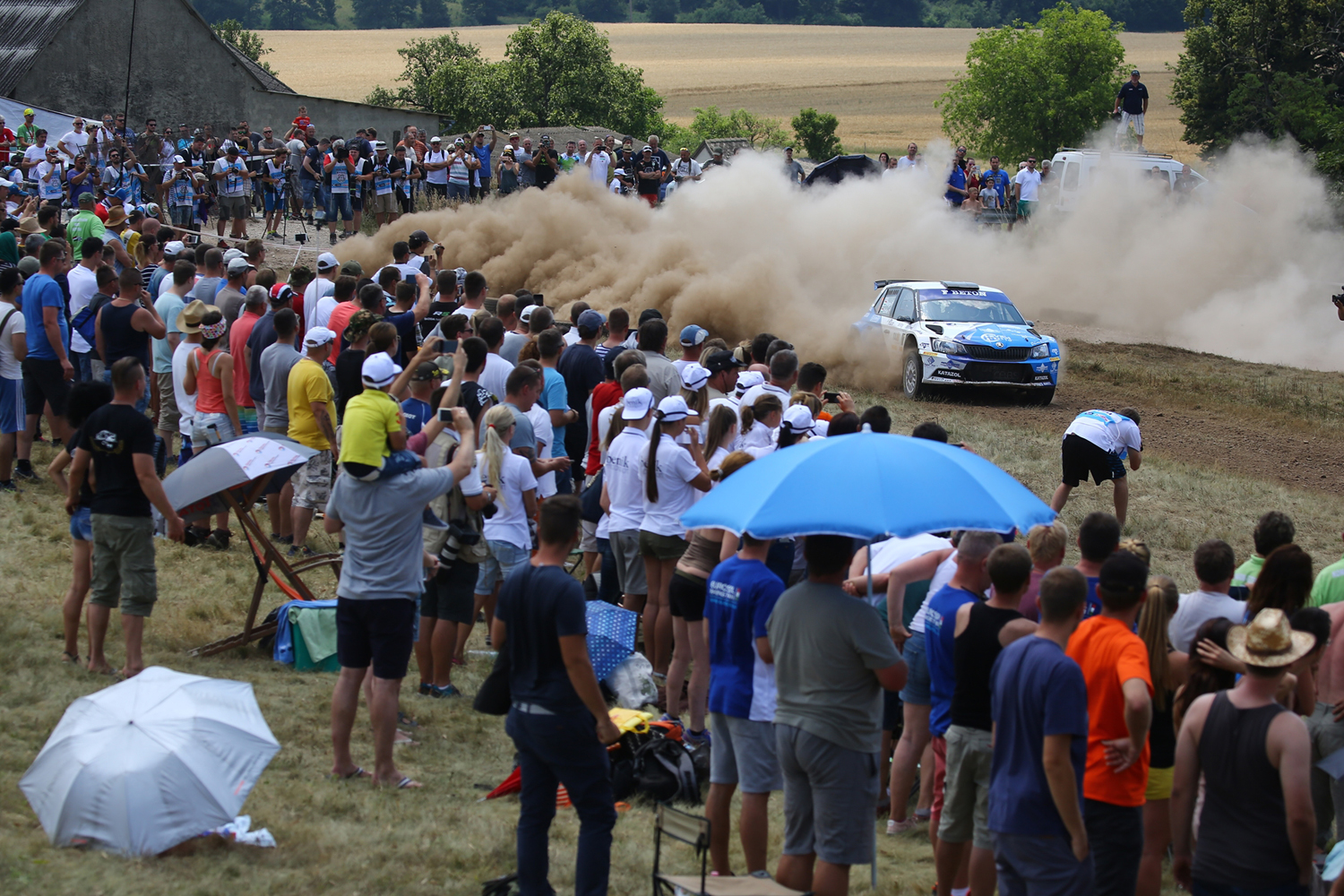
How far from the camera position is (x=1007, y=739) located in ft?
15.4

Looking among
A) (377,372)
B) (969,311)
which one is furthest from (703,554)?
(969,311)

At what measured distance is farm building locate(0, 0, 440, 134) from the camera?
36.9m

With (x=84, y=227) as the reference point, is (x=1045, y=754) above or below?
below

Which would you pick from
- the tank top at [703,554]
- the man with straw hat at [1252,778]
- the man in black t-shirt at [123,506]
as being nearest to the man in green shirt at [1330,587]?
the man with straw hat at [1252,778]

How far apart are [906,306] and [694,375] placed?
1156 cm

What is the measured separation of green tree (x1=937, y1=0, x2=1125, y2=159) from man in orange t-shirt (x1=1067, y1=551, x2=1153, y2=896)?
172 feet

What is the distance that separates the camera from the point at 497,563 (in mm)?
8188

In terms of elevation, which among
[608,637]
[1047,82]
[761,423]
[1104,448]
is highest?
[1047,82]

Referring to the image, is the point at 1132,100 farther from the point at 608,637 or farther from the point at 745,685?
the point at 745,685

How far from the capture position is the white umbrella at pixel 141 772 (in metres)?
5.21

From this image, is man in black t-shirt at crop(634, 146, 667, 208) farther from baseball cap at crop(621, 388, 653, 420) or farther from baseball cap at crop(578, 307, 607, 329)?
baseball cap at crop(621, 388, 653, 420)

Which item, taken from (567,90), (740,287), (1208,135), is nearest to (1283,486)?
(740,287)

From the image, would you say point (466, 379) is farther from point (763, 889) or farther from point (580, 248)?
point (580, 248)

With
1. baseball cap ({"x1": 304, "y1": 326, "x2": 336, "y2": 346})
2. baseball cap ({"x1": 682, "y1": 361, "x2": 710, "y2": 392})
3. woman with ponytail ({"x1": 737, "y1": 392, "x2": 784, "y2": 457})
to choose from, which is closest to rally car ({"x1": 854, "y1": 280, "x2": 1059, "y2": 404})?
woman with ponytail ({"x1": 737, "y1": 392, "x2": 784, "y2": 457})
